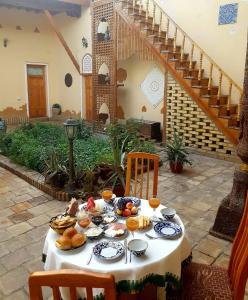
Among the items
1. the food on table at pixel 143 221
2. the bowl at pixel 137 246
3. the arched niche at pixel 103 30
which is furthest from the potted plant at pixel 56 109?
the bowl at pixel 137 246

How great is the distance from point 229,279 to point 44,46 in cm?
1073

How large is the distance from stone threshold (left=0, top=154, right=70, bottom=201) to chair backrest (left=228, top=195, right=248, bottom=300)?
2655 mm

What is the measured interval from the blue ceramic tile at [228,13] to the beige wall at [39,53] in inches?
186

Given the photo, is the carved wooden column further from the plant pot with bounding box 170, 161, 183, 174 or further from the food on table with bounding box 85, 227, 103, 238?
the plant pot with bounding box 170, 161, 183, 174

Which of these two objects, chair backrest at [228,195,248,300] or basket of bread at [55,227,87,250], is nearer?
chair backrest at [228,195,248,300]

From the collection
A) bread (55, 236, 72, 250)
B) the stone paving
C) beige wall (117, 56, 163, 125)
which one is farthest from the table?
beige wall (117, 56, 163, 125)

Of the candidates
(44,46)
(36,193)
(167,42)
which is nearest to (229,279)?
(36,193)

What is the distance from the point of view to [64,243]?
5.18 ft

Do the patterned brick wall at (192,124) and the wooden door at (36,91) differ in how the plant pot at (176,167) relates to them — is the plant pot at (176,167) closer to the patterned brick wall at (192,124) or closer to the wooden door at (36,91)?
the patterned brick wall at (192,124)

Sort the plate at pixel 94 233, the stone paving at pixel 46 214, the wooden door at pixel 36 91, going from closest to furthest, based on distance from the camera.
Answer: the plate at pixel 94 233 → the stone paving at pixel 46 214 → the wooden door at pixel 36 91

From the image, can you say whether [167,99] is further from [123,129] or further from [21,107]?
[21,107]

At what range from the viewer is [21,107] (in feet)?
34.0

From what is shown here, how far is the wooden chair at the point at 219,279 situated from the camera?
5.09 ft

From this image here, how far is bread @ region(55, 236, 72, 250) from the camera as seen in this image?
62.1 inches
